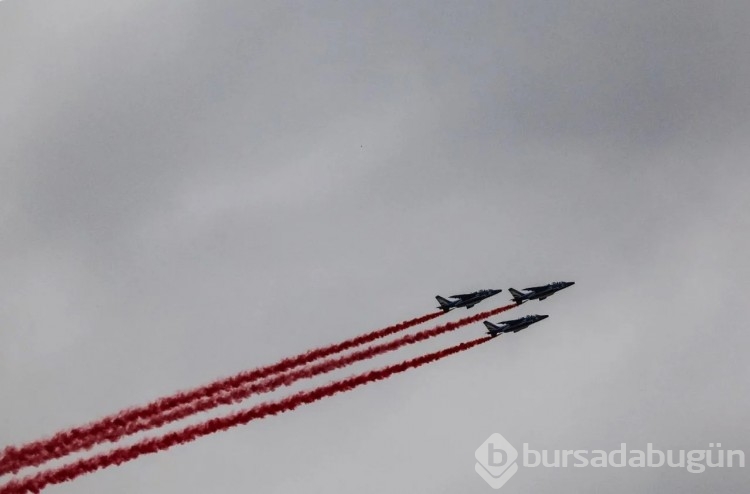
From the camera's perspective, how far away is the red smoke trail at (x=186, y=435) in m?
122

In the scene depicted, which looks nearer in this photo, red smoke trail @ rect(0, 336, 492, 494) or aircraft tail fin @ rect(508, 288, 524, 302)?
red smoke trail @ rect(0, 336, 492, 494)

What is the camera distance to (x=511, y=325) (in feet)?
525

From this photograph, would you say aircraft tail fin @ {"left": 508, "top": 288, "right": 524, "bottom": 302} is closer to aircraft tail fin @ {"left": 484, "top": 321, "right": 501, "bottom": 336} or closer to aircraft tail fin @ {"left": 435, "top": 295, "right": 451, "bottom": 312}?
aircraft tail fin @ {"left": 484, "top": 321, "right": 501, "bottom": 336}

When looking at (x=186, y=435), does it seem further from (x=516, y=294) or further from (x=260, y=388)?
(x=516, y=294)

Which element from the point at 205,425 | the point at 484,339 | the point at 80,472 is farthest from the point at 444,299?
the point at 80,472

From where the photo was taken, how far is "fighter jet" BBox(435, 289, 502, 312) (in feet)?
505

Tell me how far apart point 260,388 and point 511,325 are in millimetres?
36666

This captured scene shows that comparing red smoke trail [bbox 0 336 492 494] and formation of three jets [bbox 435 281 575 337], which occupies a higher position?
formation of three jets [bbox 435 281 575 337]

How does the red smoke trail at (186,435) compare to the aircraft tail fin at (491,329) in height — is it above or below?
below

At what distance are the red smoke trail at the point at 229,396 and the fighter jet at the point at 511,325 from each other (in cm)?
544

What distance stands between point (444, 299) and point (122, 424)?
4233 centimetres

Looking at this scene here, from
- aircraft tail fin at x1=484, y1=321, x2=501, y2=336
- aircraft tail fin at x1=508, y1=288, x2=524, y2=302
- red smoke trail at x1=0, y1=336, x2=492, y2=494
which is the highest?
aircraft tail fin at x1=508, y1=288, x2=524, y2=302

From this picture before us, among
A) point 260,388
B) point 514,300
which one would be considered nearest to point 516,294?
point 514,300

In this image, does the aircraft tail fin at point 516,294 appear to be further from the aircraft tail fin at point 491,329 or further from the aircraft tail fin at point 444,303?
the aircraft tail fin at point 444,303
